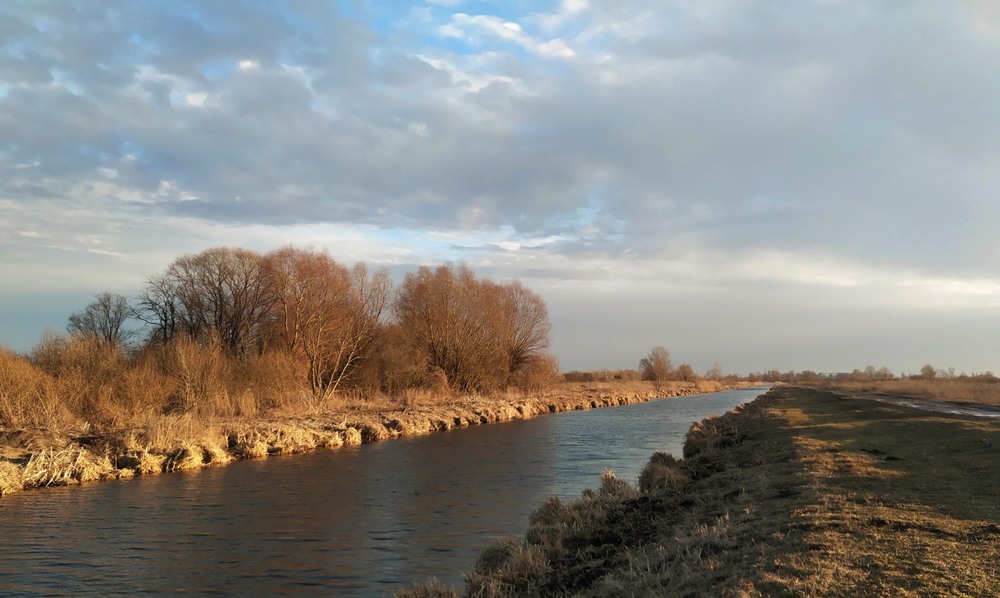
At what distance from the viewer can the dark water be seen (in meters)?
10.3

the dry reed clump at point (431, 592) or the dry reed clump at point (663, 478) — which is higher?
the dry reed clump at point (663, 478)

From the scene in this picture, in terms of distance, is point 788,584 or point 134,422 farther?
point 134,422

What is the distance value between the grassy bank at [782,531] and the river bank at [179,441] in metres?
14.7

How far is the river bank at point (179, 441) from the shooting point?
18.1 m

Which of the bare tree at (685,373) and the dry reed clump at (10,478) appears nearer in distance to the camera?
the dry reed clump at (10,478)

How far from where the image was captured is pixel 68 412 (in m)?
23.0

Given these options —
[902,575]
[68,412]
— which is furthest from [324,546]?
[68,412]

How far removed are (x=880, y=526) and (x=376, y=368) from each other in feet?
143

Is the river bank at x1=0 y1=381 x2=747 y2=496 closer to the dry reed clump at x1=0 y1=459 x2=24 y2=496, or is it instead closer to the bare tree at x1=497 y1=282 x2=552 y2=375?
the dry reed clump at x1=0 y1=459 x2=24 y2=496

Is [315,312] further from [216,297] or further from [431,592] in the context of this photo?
[431,592]

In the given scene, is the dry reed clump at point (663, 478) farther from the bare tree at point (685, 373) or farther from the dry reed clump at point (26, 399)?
the bare tree at point (685, 373)

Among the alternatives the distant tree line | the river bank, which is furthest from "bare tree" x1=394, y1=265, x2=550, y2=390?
the river bank

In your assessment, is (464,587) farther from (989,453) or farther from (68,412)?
(68,412)

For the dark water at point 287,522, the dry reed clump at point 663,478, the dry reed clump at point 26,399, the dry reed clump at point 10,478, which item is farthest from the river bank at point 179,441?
the dry reed clump at point 663,478
